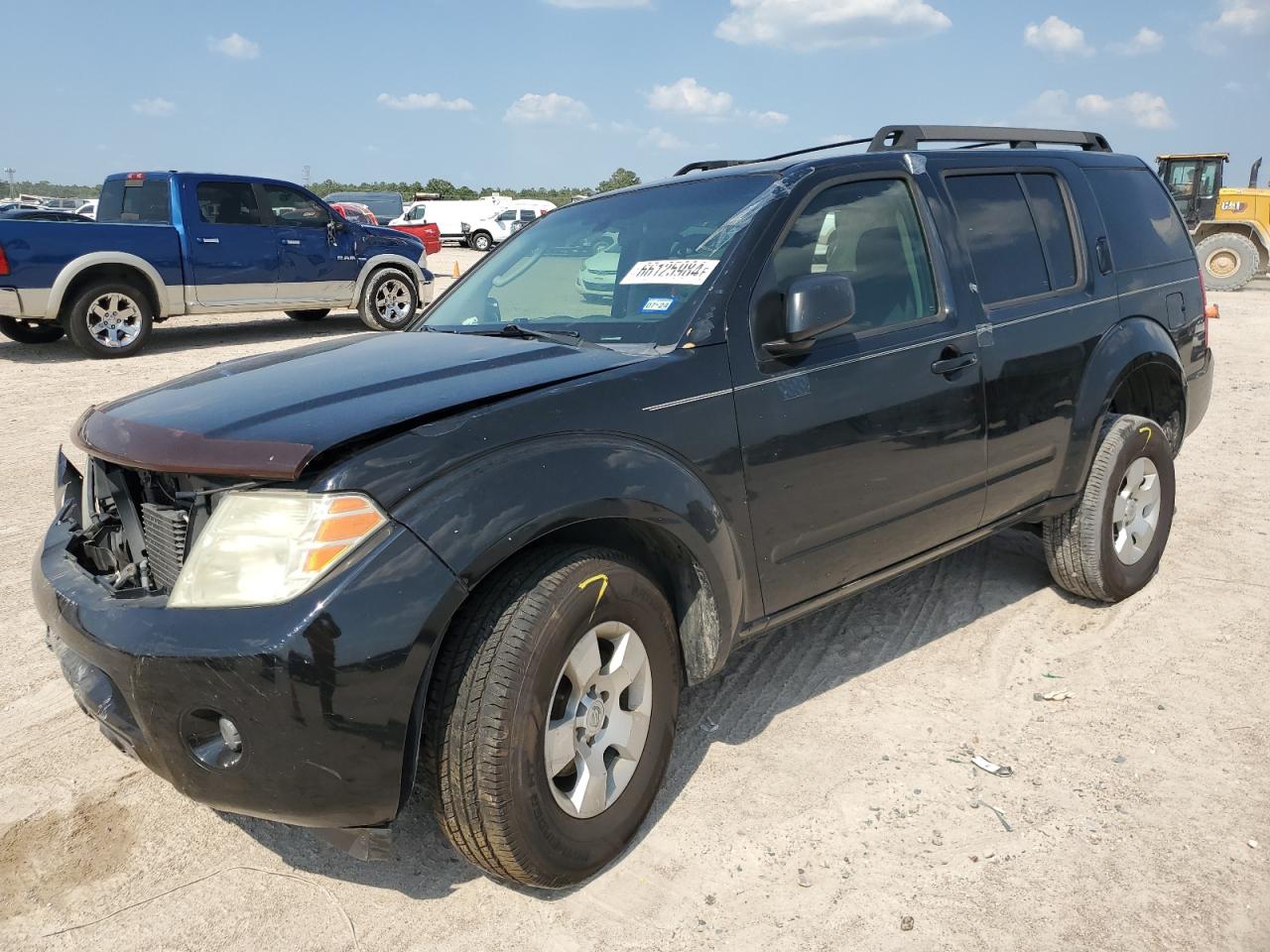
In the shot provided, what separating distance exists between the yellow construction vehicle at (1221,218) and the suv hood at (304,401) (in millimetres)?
20265

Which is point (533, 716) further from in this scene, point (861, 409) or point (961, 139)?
point (961, 139)

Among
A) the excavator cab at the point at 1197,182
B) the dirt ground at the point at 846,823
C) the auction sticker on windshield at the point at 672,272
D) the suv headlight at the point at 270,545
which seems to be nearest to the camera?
the suv headlight at the point at 270,545

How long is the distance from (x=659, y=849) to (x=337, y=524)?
1.34m

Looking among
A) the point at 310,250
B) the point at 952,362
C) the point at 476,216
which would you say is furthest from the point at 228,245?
the point at 476,216

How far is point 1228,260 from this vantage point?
2014 cm

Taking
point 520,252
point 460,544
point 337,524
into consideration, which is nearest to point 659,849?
point 460,544

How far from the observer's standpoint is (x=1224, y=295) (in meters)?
19.7

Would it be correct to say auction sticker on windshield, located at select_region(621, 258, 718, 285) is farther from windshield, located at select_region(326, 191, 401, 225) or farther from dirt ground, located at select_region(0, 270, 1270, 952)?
windshield, located at select_region(326, 191, 401, 225)

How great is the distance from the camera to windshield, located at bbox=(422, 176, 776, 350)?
309 cm

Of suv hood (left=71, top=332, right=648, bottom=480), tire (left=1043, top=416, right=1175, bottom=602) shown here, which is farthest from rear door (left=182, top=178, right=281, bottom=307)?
tire (left=1043, top=416, right=1175, bottom=602)

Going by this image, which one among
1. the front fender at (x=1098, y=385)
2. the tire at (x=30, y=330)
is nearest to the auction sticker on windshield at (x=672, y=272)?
the front fender at (x=1098, y=385)

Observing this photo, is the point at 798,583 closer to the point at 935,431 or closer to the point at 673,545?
the point at 673,545

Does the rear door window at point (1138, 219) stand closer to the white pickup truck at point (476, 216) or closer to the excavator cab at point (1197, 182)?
the excavator cab at point (1197, 182)

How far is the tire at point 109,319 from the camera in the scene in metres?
10.8
